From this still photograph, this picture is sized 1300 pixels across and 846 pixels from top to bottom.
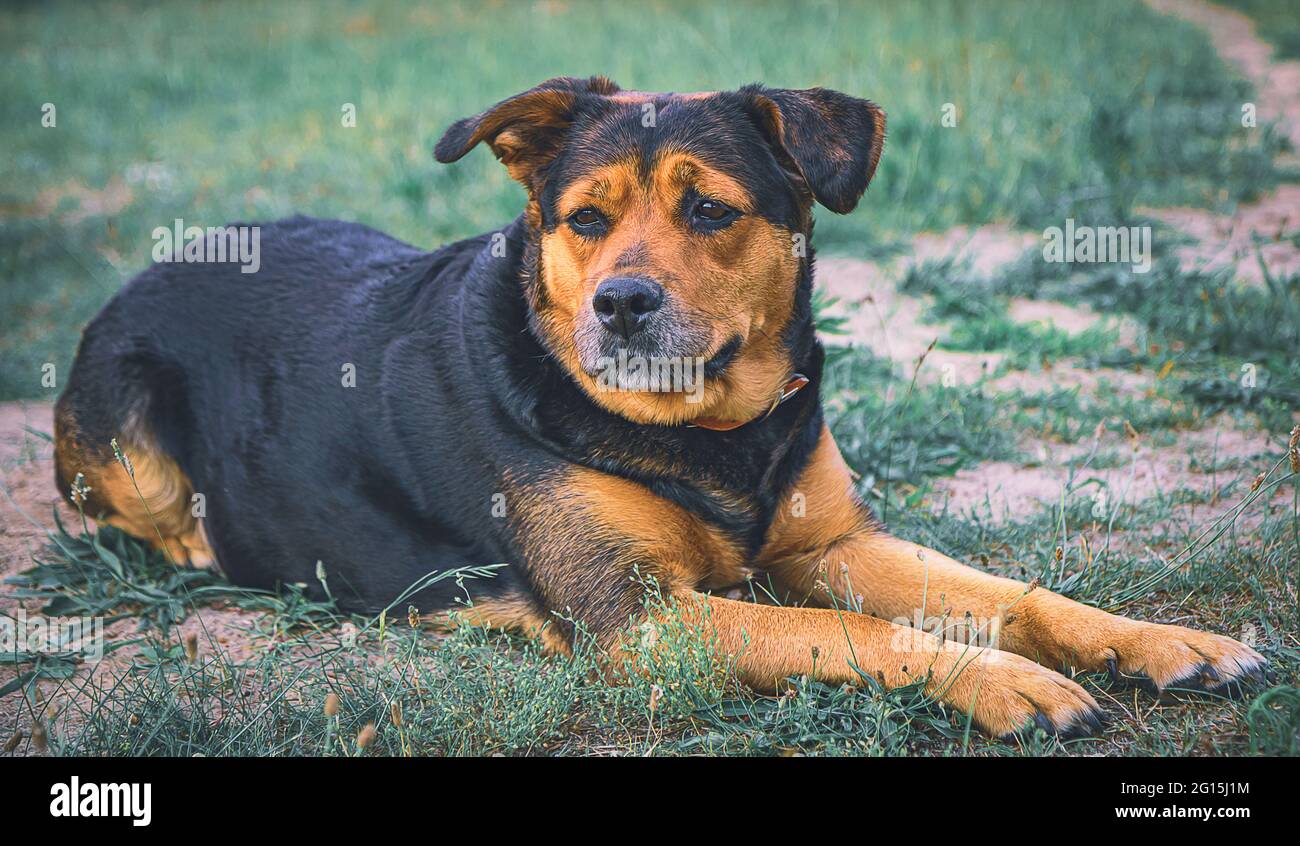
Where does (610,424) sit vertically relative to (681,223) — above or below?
below

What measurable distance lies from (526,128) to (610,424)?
3.88 ft

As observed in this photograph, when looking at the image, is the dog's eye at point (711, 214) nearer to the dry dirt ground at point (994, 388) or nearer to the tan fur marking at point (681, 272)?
the tan fur marking at point (681, 272)

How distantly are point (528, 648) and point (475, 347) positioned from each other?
113 cm

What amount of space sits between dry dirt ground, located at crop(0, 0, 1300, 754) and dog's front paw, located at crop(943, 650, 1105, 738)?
1272mm

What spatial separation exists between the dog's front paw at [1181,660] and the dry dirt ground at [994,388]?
101 centimetres

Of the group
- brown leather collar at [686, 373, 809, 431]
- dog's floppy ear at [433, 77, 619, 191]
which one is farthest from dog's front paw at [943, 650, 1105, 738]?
dog's floppy ear at [433, 77, 619, 191]

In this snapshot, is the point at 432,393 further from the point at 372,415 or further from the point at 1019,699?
the point at 1019,699

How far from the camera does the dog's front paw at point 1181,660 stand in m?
3.41

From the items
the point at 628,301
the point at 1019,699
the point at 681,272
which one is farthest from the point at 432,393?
the point at 1019,699

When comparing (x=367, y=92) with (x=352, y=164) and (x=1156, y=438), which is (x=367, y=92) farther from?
(x=1156, y=438)

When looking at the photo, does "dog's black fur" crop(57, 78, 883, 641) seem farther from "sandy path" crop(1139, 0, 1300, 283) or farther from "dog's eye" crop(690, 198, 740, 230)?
"sandy path" crop(1139, 0, 1300, 283)

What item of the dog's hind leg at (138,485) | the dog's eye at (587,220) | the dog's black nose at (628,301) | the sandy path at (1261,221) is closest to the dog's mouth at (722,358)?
the dog's black nose at (628,301)

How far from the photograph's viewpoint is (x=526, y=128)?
428 cm

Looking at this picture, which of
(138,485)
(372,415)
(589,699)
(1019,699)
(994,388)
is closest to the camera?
(1019,699)
